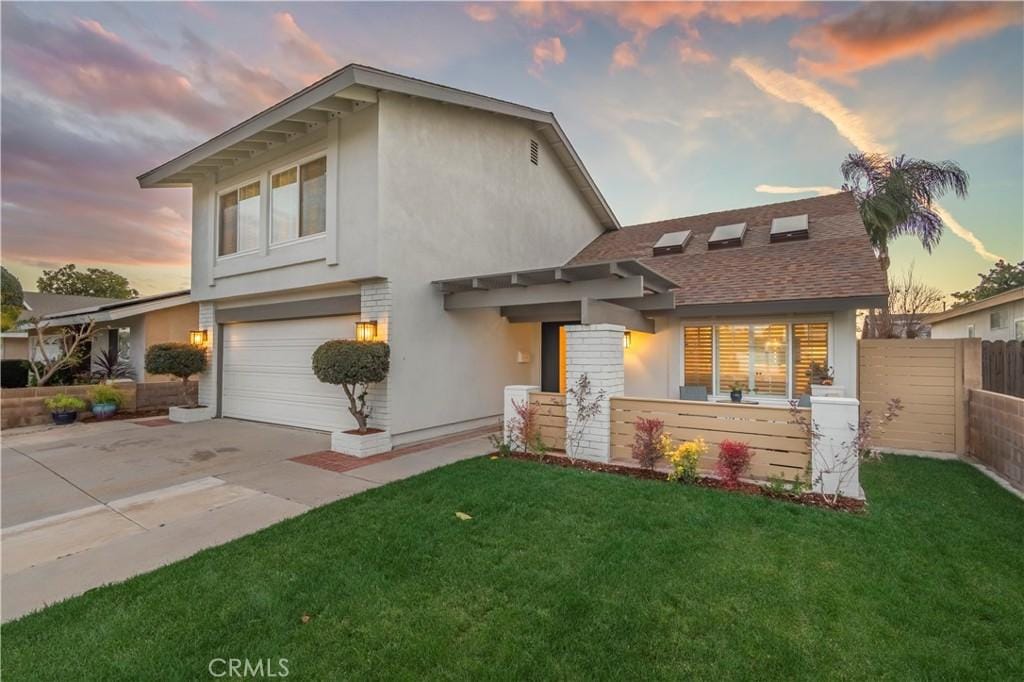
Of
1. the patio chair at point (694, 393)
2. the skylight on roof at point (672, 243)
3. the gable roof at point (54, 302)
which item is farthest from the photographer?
the gable roof at point (54, 302)

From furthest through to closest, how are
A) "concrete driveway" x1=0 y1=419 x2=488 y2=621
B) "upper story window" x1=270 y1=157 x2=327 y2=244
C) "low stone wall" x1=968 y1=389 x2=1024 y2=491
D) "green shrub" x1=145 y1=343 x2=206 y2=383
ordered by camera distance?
"green shrub" x1=145 y1=343 x2=206 y2=383 < "upper story window" x1=270 y1=157 x2=327 y2=244 < "low stone wall" x1=968 y1=389 x2=1024 y2=491 < "concrete driveway" x1=0 y1=419 x2=488 y2=621

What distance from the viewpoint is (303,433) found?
8867 millimetres

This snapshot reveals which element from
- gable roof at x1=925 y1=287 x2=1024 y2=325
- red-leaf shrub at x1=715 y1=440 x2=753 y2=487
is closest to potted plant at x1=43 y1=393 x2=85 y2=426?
red-leaf shrub at x1=715 y1=440 x2=753 y2=487

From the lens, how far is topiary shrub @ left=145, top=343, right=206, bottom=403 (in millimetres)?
10062

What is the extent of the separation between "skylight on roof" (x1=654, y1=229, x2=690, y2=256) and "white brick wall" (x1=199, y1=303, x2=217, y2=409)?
1199 cm

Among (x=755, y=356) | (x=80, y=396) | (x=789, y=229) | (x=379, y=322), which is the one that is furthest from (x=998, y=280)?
(x=80, y=396)

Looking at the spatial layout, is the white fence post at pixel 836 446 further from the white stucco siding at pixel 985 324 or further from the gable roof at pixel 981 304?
the gable roof at pixel 981 304

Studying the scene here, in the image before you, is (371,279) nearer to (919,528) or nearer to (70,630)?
(70,630)

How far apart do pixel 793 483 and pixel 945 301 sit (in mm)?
21436

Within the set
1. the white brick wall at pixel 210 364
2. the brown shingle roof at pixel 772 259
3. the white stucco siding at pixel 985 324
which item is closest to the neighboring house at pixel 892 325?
the white stucco siding at pixel 985 324

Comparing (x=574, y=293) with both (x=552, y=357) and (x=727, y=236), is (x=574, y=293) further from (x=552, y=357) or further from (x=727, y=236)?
(x=727, y=236)

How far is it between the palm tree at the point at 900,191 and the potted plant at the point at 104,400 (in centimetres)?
2279

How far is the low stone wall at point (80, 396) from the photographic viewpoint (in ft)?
31.8

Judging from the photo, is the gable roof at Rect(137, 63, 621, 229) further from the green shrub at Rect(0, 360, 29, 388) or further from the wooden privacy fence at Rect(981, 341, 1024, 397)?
the wooden privacy fence at Rect(981, 341, 1024, 397)
